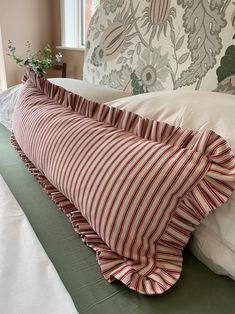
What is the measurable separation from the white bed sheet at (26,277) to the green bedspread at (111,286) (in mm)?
34

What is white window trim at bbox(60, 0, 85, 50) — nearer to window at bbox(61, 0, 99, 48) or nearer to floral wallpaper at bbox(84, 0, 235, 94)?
window at bbox(61, 0, 99, 48)

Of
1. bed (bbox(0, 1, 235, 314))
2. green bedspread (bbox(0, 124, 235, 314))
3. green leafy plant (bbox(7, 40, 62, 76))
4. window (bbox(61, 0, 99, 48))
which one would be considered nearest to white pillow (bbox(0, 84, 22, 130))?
bed (bbox(0, 1, 235, 314))

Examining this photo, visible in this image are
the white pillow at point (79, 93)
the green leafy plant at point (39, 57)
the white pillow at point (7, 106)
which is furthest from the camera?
the green leafy plant at point (39, 57)

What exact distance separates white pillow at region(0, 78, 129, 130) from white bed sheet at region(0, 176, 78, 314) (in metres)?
0.54

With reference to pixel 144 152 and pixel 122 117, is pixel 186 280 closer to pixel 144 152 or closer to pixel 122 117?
pixel 144 152

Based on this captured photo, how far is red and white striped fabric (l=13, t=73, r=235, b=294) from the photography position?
43 centimetres

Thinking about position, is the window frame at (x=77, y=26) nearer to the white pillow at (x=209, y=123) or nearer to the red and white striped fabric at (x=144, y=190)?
the white pillow at (x=209, y=123)

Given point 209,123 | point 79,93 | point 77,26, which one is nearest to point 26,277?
point 209,123

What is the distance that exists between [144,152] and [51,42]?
97.6 inches

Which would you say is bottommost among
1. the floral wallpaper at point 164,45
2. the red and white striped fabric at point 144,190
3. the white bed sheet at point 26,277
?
the white bed sheet at point 26,277

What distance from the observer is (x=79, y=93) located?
93 centimetres

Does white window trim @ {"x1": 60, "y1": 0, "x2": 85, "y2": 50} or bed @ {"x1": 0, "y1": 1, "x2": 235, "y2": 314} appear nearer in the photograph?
bed @ {"x1": 0, "y1": 1, "x2": 235, "y2": 314}

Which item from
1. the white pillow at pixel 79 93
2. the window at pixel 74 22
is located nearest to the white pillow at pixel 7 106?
the white pillow at pixel 79 93

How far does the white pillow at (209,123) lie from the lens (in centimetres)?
44
